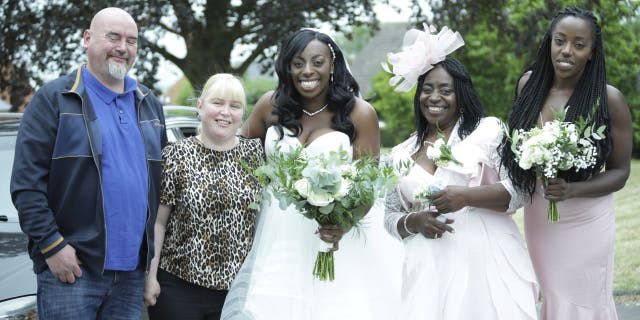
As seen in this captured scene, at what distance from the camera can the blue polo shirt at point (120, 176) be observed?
12.6ft

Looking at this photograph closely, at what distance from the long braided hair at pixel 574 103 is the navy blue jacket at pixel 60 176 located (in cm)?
218

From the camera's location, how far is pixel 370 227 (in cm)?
460

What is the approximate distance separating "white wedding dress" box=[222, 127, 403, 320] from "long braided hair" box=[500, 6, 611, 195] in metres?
0.78

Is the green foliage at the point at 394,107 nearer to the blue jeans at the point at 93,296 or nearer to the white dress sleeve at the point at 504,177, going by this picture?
the white dress sleeve at the point at 504,177

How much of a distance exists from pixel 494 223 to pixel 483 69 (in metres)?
25.9

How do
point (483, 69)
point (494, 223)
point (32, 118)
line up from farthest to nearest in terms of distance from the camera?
point (483, 69)
point (494, 223)
point (32, 118)

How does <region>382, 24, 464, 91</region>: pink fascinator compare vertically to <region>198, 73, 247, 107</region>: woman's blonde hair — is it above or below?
above

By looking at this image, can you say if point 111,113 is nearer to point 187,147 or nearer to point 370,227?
point 187,147

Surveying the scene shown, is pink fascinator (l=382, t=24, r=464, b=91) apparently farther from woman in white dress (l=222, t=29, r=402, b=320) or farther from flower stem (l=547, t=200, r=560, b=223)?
flower stem (l=547, t=200, r=560, b=223)

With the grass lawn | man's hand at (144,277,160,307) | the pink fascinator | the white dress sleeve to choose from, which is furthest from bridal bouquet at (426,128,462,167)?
the grass lawn

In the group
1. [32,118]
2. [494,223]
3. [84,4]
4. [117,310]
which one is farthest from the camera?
[84,4]

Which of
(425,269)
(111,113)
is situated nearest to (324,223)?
(425,269)

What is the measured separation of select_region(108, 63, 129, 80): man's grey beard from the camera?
3.95 m

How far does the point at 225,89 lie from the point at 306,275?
3.72ft
